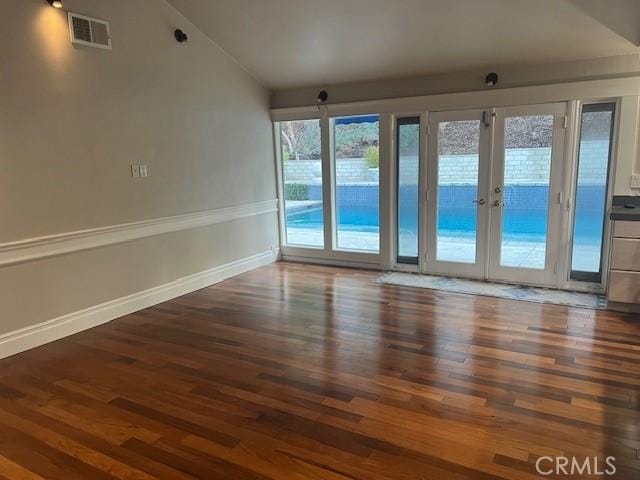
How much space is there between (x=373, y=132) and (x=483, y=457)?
412 cm

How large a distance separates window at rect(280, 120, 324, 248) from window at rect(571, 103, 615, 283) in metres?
2.97

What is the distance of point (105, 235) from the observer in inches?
159

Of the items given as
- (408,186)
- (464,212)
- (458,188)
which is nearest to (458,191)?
(458,188)

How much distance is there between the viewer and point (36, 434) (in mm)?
2432

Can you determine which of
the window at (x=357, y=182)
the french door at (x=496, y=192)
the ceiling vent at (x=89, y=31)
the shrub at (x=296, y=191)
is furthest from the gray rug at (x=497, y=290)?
the ceiling vent at (x=89, y=31)

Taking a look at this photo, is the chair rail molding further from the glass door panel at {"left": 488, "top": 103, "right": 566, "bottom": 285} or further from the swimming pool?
the glass door panel at {"left": 488, "top": 103, "right": 566, "bottom": 285}

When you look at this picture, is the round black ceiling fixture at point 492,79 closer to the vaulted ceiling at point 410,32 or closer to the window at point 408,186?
the vaulted ceiling at point 410,32

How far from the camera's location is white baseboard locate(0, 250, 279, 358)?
349 centimetres

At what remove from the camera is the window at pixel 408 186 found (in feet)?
17.2

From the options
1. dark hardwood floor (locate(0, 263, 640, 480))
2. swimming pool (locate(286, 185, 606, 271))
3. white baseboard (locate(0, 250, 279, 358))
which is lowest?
dark hardwood floor (locate(0, 263, 640, 480))

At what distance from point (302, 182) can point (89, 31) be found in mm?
3091

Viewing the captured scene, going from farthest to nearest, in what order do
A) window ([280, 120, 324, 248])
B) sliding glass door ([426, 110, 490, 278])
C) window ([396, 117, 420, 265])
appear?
window ([280, 120, 324, 248])
window ([396, 117, 420, 265])
sliding glass door ([426, 110, 490, 278])

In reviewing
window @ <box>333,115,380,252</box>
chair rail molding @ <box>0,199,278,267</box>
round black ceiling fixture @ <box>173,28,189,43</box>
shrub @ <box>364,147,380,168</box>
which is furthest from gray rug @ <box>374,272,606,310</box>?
round black ceiling fixture @ <box>173,28,189,43</box>

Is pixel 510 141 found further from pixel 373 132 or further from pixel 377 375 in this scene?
pixel 377 375
